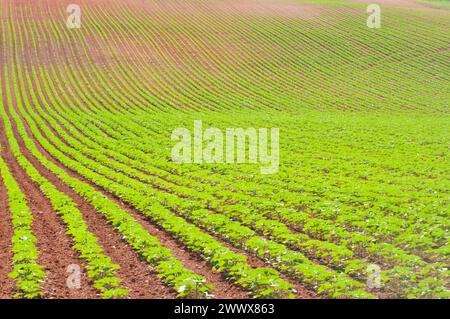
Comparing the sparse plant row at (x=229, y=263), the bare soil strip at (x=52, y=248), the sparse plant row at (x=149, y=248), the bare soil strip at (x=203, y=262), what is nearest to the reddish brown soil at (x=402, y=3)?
the sparse plant row at (x=149, y=248)

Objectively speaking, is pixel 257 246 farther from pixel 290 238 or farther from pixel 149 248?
pixel 149 248

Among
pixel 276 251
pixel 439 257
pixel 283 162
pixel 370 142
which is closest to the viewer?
pixel 439 257

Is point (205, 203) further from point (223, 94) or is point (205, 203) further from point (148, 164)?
point (223, 94)

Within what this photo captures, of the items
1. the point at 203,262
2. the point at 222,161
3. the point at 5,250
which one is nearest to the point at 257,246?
the point at 203,262

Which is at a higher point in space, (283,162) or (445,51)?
(445,51)

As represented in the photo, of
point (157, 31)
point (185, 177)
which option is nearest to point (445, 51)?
point (157, 31)

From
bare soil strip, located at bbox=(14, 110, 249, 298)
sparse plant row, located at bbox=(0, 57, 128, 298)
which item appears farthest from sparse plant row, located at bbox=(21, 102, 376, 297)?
sparse plant row, located at bbox=(0, 57, 128, 298)
